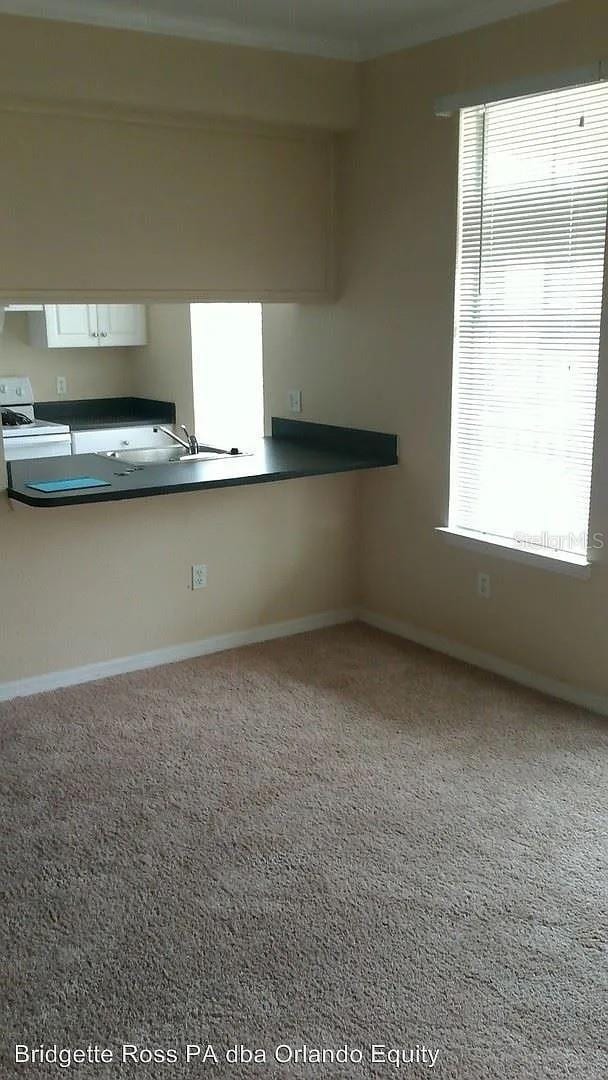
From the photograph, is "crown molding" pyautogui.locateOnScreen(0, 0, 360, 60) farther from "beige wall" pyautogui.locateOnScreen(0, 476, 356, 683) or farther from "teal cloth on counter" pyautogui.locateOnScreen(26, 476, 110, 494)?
"beige wall" pyautogui.locateOnScreen(0, 476, 356, 683)

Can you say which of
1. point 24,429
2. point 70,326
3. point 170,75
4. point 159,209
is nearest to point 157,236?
point 159,209

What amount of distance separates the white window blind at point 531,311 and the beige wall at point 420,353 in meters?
0.09

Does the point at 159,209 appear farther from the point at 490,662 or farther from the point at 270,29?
the point at 490,662

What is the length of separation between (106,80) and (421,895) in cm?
296

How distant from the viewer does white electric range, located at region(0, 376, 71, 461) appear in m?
5.44

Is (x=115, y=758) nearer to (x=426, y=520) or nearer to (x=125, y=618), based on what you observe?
(x=125, y=618)

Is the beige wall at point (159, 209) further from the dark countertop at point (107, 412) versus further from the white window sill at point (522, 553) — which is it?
the dark countertop at point (107, 412)

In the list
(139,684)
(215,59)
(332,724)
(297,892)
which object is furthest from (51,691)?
(215,59)

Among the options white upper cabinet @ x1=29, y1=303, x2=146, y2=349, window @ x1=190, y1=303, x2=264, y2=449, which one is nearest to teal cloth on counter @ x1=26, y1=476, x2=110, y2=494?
window @ x1=190, y1=303, x2=264, y2=449

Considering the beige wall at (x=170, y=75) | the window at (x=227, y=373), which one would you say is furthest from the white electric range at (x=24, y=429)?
the beige wall at (x=170, y=75)

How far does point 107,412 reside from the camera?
639cm

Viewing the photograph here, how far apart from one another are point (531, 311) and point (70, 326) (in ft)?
10.7

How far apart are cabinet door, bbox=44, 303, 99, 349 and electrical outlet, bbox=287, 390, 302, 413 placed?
1785 mm

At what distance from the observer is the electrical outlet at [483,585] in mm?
3969
